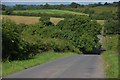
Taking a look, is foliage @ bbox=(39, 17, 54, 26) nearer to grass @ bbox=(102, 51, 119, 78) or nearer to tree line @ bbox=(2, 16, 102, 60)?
tree line @ bbox=(2, 16, 102, 60)

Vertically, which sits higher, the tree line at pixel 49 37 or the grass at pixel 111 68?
the grass at pixel 111 68

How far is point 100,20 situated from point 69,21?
1519 centimetres

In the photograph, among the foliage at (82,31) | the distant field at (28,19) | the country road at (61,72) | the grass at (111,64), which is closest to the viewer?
the country road at (61,72)

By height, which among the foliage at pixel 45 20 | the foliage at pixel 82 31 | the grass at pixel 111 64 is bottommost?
the foliage at pixel 82 31

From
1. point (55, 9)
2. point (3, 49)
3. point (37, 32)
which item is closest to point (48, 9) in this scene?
point (55, 9)

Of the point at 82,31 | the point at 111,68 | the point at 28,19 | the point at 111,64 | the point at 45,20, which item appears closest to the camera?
the point at 111,68

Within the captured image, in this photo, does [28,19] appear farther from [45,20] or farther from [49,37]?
[49,37]

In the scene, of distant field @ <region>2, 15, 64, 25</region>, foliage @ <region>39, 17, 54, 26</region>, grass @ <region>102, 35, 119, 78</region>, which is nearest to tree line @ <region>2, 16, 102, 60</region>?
foliage @ <region>39, 17, 54, 26</region>

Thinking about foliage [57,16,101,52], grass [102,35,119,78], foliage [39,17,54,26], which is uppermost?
grass [102,35,119,78]

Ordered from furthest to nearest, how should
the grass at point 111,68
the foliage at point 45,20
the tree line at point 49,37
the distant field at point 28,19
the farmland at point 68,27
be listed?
the foliage at point 45,20 → the distant field at point 28,19 → the farmland at point 68,27 → the tree line at point 49,37 → the grass at point 111,68

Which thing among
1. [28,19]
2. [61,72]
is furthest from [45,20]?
[61,72]

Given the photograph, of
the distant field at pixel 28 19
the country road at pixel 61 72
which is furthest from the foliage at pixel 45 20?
the country road at pixel 61 72

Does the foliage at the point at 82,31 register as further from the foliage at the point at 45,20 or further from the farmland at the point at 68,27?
the foliage at the point at 45,20

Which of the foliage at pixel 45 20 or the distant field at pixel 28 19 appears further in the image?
the foliage at pixel 45 20
